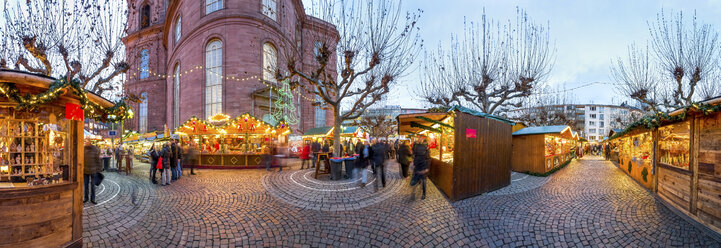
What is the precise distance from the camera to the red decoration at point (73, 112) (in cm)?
389

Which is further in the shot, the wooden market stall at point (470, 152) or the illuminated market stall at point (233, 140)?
the illuminated market stall at point (233, 140)

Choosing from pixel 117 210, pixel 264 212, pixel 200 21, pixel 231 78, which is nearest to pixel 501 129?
pixel 264 212

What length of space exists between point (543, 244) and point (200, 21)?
24767mm

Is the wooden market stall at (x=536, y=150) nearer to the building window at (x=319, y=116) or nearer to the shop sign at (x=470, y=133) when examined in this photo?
the shop sign at (x=470, y=133)

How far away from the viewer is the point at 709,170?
4.74 m

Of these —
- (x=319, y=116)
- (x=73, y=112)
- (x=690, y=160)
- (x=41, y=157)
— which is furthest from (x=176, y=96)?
(x=690, y=160)

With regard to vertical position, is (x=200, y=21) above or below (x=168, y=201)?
above

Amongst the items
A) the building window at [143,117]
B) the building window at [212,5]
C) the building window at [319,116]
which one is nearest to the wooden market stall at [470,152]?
the building window at [212,5]

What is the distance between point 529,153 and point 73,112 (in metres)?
14.1

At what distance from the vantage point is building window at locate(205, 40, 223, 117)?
20.1 m

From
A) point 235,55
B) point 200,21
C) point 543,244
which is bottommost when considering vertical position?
point 543,244

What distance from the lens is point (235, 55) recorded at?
19656 millimetres

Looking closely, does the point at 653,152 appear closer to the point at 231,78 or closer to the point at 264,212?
the point at 264,212

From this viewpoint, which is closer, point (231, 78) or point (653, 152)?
point (653, 152)
